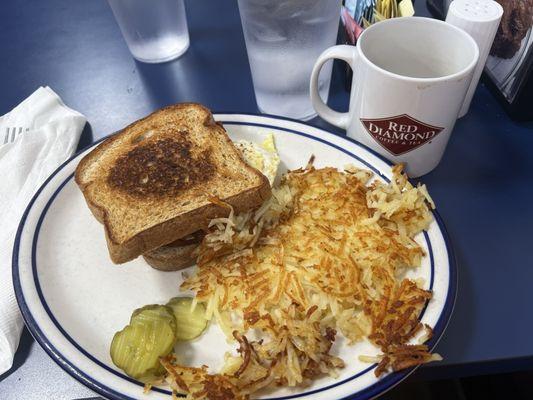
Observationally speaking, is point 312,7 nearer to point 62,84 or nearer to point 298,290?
point 298,290

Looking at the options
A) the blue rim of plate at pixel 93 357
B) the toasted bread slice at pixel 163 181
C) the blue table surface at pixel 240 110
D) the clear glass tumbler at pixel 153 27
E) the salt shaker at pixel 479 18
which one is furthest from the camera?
the clear glass tumbler at pixel 153 27

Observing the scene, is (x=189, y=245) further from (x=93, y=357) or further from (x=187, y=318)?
(x=93, y=357)

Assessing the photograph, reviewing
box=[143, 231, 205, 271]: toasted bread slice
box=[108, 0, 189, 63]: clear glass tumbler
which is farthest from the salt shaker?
box=[108, 0, 189, 63]: clear glass tumbler

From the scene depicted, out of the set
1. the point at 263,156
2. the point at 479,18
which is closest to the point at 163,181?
the point at 263,156

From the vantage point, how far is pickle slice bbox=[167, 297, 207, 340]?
108cm

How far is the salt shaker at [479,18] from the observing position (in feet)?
4.40

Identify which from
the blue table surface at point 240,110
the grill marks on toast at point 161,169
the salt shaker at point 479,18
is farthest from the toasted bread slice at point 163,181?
the salt shaker at point 479,18

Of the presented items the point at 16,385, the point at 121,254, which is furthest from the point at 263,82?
the point at 16,385

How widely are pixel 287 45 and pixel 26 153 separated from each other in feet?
3.01

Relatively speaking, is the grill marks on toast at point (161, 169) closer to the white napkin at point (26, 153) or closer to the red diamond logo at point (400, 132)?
the white napkin at point (26, 153)

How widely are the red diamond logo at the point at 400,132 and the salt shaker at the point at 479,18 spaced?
0.93 feet

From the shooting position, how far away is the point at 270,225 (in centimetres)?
127

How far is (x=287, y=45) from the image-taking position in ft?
4.82

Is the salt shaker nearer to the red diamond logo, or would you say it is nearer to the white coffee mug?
the white coffee mug
